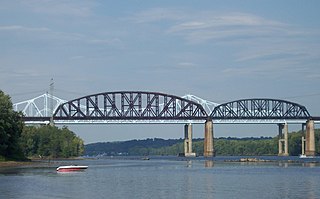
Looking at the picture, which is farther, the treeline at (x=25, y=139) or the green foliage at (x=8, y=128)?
the treeline at (x=25, y=139)

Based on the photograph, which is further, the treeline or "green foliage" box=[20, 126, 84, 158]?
"green foliage" box=[20, 126, 84, 158]

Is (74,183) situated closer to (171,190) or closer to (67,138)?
(171,190)

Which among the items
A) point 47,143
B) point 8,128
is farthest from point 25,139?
point 8,128

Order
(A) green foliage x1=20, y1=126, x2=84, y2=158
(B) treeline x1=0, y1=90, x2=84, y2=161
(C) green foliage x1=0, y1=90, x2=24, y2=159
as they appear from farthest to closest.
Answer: (A) green foliage x1=20, y1=126, x2=84, y2=158 → (B) treeline x1=0, y1=90, x2=84, y2=161 → (C) green foliage x1=0, y1=90, x2=24, y2=159

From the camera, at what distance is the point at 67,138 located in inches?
7790

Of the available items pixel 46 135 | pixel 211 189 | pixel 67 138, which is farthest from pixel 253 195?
pixel 67 138

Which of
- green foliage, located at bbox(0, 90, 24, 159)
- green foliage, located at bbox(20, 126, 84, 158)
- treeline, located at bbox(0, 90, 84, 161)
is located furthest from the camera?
green foliage, located at bbox(20, 126, 84, 158)

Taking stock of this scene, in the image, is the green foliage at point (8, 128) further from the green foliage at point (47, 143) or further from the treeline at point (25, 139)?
A: the green foliage at point (47, 143)

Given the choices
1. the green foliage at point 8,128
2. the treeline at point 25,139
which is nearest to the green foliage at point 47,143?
the treeline at point 25,139

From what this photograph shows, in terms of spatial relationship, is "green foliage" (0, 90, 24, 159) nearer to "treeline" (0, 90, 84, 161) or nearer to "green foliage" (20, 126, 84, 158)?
"treeline" (0, 90, 84, 161)

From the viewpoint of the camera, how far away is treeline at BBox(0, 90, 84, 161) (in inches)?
4737

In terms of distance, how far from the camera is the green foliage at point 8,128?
389ft

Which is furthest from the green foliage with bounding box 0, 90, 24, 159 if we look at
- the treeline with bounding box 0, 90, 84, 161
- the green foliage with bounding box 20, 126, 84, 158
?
the green foliage with bounding box 20, 126, 84, 158

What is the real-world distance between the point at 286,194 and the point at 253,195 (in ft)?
9.72
